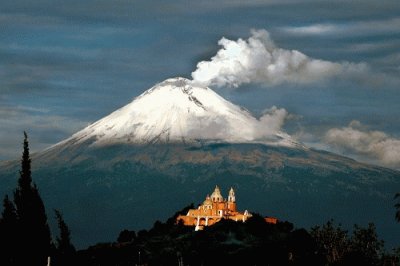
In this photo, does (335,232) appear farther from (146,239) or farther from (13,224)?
(13,224)

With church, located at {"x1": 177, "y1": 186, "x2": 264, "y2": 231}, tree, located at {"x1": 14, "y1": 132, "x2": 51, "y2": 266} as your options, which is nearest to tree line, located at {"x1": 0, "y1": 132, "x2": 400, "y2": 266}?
tree, located at {"x1": 14, "y1": 132, "x2": 51, "y2": 266}

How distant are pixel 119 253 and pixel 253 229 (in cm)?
3162

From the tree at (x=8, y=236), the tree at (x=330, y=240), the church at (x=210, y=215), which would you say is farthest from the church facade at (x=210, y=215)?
the tree at (x=8, y=236)

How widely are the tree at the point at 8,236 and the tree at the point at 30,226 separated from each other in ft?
0.83

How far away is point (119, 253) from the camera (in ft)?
452

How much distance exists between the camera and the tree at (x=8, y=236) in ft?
174

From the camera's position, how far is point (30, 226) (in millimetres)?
53781

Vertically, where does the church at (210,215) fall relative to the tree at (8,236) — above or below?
above

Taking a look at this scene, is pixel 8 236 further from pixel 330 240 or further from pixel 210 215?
pixel 210 215

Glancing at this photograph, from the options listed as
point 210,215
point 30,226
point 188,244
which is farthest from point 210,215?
point 30,226

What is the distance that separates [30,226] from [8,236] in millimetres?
1094

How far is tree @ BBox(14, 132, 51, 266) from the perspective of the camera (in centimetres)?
5341

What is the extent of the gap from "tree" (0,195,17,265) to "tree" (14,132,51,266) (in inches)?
9.9

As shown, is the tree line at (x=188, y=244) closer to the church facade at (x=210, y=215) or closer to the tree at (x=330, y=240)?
the tree at (x=330, y=240)
